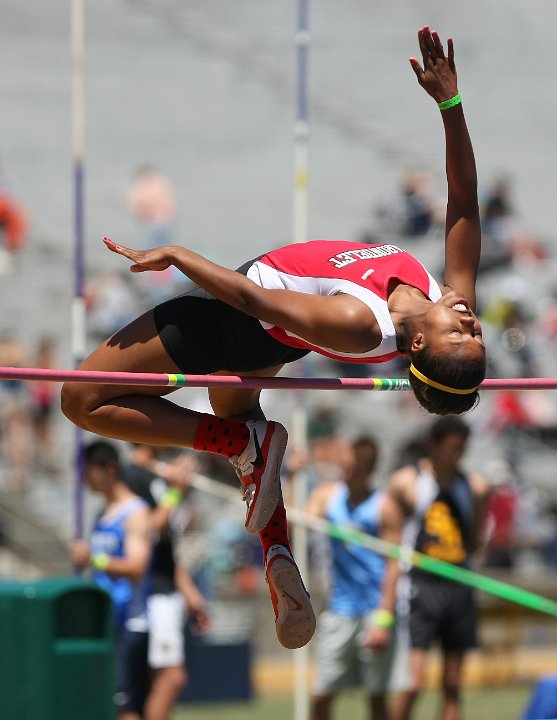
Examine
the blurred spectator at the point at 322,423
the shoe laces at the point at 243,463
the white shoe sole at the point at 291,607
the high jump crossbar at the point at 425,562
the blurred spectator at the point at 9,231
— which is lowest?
the high jump crossbar at the point at 425,562

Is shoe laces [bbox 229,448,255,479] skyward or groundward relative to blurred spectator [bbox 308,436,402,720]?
skyward

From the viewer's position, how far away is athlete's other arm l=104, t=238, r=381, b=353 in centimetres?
432

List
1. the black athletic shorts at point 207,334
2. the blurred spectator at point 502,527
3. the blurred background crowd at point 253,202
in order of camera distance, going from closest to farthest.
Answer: the black athletic shorts at point 207,334
the blurred spectator at point 502,527
the blurred background crowd at point 253,202

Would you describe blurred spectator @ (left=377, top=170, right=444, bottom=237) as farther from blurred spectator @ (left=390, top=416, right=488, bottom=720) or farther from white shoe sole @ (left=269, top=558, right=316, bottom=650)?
white shoe sole @ (left=269, top=558, right=316, bottom=650)

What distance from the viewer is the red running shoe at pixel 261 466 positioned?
488 cm

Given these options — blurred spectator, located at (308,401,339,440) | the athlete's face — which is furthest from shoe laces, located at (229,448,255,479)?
blurred spectator, located at (308,401,339,440)

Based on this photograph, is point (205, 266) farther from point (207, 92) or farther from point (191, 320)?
point (207, 92)

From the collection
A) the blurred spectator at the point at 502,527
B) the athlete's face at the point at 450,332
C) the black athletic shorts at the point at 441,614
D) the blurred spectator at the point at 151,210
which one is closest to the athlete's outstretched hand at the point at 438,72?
the athlete's face at the point at 450,332

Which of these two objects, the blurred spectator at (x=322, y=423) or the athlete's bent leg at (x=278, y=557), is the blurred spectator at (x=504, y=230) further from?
the athlete's bent leg at (x=278, y=557)

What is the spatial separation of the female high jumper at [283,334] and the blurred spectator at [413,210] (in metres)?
10.8

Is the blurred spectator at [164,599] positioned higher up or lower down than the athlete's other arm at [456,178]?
lower down

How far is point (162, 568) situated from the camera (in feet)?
25.3

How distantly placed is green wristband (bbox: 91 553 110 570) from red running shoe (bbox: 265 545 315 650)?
2.51m

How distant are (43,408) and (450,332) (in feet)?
29.2
